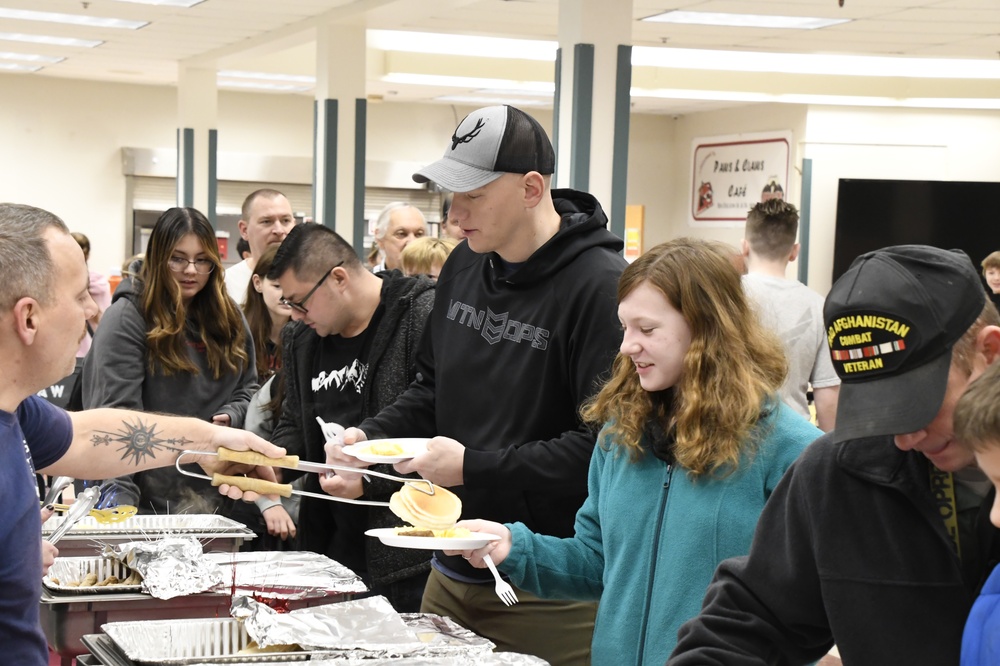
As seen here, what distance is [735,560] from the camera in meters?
1.41

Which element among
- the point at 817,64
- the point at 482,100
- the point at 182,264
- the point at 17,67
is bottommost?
the point at 182,264

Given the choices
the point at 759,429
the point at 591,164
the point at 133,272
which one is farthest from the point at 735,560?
the point at 591,164

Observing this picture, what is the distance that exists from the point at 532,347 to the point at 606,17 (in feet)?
12.6

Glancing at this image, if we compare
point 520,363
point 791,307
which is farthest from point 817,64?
point 520,363

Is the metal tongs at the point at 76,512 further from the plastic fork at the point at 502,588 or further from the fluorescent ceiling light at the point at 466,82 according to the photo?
the fluorescent ceiling light at the point at 466,82

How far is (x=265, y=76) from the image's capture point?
1118 centimetres

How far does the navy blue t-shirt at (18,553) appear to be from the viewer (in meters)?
1.63

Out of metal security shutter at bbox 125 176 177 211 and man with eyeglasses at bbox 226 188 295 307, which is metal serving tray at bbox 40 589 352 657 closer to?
man with eyeglasses at bbox 226 188 295 307

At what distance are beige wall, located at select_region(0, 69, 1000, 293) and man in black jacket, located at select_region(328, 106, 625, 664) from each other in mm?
9689

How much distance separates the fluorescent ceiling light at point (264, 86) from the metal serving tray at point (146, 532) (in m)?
A: 9.51

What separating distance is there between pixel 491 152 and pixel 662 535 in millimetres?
834

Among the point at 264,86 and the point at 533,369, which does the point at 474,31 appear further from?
the point at 533,369

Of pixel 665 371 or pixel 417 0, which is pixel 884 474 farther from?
pixel 417 0

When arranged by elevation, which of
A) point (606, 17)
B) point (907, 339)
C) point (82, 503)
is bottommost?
point (82, 503)
